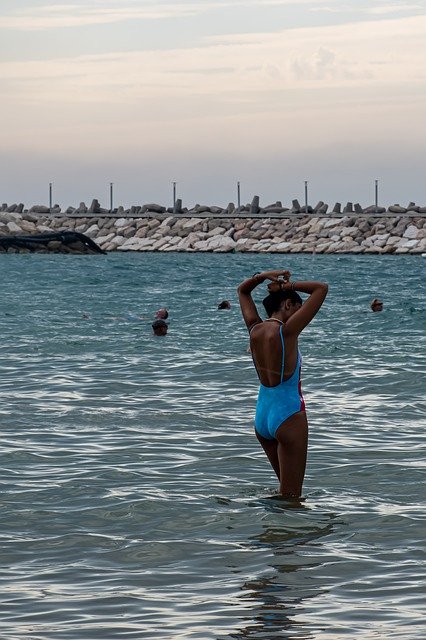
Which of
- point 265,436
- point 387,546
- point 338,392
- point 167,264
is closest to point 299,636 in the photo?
point 387,546

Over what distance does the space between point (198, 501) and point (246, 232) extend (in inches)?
3921

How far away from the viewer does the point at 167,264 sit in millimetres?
79312

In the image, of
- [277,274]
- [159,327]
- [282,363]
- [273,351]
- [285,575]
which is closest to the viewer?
[285,575]

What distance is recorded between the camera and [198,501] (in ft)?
34.8

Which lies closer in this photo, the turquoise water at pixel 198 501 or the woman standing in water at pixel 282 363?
the turquoise water at pixel 198 501

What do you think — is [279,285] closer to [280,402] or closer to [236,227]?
[280,402]

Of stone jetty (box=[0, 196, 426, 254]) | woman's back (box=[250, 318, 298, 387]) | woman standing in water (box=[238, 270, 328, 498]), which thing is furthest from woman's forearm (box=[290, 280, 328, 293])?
stone jetty (box=[0, 196, 426, 254])

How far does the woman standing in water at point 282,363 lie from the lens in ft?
30.6

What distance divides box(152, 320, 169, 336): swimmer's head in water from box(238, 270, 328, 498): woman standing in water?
17.2 metres

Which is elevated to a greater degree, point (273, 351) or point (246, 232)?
point (273, 351)

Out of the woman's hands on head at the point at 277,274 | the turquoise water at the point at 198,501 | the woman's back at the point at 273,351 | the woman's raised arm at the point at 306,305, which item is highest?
the woman's hands on head at the point at 277,274

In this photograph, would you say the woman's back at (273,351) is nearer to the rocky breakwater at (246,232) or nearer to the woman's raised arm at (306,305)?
the woman's raised arm at (306,305)

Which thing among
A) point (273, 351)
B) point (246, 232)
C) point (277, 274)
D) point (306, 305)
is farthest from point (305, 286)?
point (246, 232)

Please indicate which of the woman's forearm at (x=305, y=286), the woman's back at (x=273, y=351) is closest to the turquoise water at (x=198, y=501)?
the woman's back at (x=273, y=351)
